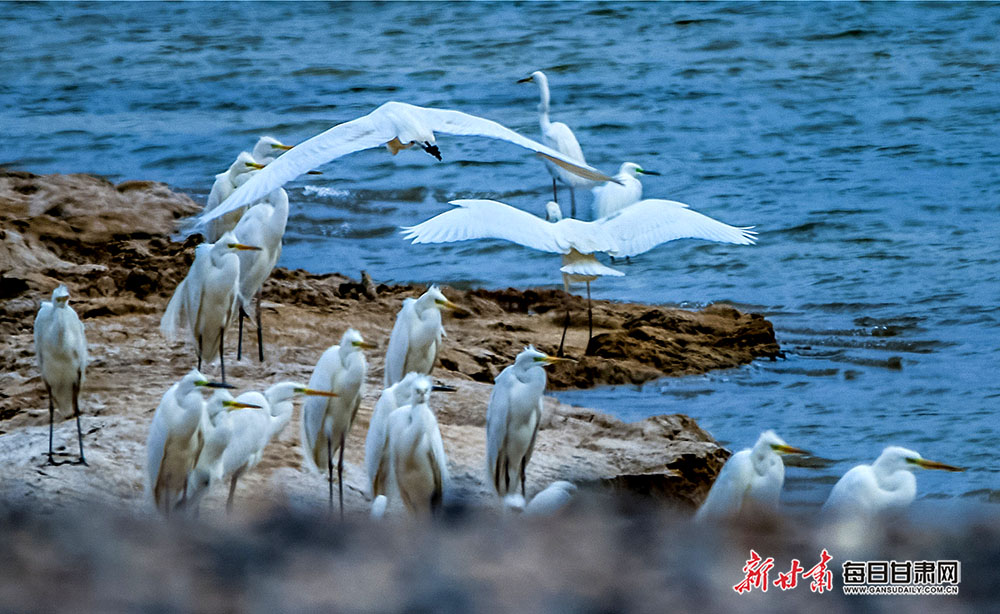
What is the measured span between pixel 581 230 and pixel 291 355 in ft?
4.99

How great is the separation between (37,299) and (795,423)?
13.0 feet

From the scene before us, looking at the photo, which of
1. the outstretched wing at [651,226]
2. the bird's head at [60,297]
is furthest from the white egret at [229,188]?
the outstretched wing at [651,226]

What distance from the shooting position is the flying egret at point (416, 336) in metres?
5.17

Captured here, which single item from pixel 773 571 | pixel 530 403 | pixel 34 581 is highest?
pixel 34 581

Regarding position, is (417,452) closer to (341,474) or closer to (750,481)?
(341,474)

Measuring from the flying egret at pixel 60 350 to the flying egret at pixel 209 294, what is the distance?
24.5 inches

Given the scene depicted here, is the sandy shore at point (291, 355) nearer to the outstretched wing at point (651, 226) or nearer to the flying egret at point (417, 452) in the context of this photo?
the flying egret at point (417, 452)

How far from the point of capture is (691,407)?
624cm

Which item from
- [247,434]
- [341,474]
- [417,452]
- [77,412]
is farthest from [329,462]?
[77,412]

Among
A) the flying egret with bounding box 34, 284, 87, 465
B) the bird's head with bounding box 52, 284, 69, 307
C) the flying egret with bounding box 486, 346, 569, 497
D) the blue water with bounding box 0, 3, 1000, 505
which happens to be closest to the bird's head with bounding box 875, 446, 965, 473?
the flying egret with bounding box 486, 346, 569, 497

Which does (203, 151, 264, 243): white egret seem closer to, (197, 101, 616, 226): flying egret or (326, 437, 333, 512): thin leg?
(197, 101, 616, 226): flying egret

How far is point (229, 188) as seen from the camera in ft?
21.7

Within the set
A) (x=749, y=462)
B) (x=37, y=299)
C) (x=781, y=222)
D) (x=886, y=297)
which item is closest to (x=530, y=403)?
(x=749, y=462)

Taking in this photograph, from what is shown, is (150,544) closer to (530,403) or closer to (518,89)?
(530,403)
